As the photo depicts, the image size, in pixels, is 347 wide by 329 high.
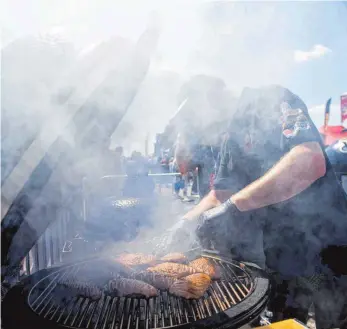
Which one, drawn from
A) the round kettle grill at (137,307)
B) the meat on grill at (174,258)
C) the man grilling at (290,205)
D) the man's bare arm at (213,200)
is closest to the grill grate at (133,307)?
the round kettle grill at (137,307)

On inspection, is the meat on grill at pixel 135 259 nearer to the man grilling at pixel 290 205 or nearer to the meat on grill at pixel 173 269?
the meat on grill at pixel 173 269

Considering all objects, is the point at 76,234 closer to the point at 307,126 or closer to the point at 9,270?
the point at 9,270

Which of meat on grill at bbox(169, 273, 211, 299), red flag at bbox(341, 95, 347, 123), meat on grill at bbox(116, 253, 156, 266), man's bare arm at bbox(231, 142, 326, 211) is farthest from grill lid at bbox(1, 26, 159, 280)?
red flag at bbox(341, 95, 347, 123)

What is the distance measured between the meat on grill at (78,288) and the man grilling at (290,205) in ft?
2.81

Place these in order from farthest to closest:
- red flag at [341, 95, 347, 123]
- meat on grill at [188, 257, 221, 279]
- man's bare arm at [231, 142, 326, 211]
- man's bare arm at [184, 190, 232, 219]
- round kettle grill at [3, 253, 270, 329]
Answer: red flag at [341, 95, 347, 123], man's bare arm at [184, 190, 232, 219], man's bare arm at [231, 142, 326, 211], meat on grill at [188, 257, 221, 279], round kettle grill at [3, 253, 270, 329]

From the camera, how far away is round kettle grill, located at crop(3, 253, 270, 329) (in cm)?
151

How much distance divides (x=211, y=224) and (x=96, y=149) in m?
1.20

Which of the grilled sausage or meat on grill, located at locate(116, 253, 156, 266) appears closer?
the grilled sausage

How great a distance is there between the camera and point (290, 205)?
2.70m

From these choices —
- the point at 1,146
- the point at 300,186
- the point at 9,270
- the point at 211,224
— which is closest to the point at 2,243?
the point at 9,270

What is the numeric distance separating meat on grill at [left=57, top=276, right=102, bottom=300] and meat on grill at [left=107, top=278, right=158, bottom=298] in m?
0.08

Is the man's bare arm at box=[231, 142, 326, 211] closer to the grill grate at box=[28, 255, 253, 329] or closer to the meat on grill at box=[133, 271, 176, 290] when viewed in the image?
the grill grate at box=[28, 255, 253, 329]

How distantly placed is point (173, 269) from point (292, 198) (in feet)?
3.85

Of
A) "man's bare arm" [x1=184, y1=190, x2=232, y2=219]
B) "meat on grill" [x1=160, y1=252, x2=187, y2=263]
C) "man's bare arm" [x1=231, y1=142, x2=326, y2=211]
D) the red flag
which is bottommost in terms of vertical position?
"meat on grill" [x1=160, y1=252, x2=187, y2=263]
